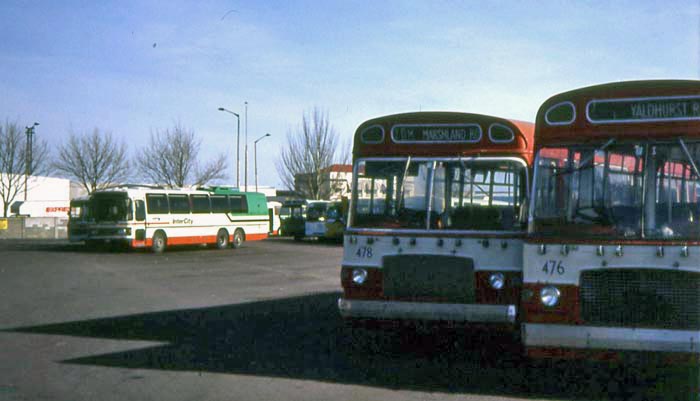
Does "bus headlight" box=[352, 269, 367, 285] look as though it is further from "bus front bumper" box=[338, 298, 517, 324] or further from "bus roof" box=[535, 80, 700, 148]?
"bus roof" box=[535, 80, 700, 148]

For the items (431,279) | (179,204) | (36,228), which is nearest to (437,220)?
(431,279)

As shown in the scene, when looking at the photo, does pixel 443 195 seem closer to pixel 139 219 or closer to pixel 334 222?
pixel 139 219

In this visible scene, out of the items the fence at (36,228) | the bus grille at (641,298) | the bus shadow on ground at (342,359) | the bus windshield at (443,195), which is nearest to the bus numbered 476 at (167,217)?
the fence at (36,228)

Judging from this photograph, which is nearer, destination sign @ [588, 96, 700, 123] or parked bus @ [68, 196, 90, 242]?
destination sign @ [588, 96, 700, 123]

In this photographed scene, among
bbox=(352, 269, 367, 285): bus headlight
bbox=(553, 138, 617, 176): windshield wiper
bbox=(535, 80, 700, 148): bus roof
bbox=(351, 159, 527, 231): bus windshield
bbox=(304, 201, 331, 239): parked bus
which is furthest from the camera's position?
bbox=(304, 201, 331, 239): parked bus

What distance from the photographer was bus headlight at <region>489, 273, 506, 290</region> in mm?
8445

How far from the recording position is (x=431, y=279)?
338 inches

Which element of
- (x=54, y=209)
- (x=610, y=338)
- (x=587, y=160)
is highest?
(x=54, y=209)

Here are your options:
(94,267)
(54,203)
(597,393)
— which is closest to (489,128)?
(597,393)

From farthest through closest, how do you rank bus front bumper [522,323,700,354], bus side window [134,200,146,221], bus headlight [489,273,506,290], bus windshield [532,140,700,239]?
bus side window [134,200,146,221]
bus headlight [489,273,506,290]
bus windshield [532,140,700,239]
bus front bumper [522,323,700,354]

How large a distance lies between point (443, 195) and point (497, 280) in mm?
1213

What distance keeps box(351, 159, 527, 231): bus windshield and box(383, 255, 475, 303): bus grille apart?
0.42 metres

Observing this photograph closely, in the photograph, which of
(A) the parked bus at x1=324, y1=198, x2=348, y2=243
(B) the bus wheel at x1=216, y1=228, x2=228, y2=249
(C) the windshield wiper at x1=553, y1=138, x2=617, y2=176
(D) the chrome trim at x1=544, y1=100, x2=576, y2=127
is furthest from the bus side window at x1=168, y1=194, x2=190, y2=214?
(C) the windshield wiper at x1=553, y1=138, x2=617, y2=176

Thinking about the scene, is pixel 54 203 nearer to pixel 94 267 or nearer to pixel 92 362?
pixel 94 267
